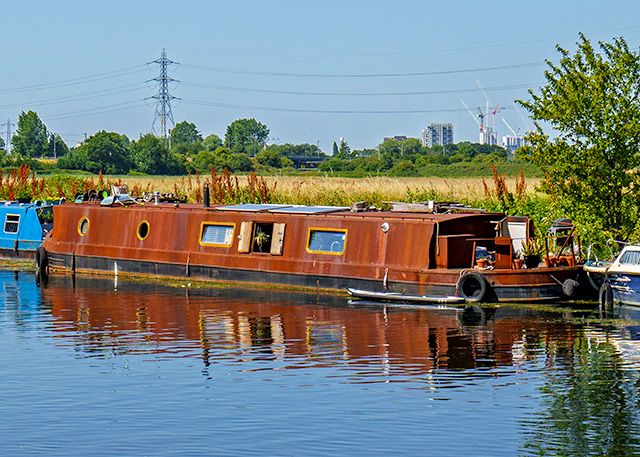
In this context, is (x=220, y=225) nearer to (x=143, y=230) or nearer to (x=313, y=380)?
(x=143, y=230)

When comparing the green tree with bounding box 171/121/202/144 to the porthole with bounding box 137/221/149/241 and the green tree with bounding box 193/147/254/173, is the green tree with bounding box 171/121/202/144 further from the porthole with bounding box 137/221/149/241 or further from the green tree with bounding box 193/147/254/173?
the porthole with bounding box 137/221/149/241

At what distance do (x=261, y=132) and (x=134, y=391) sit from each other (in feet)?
467

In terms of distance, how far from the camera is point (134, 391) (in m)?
20.6

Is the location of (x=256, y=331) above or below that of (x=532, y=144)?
below

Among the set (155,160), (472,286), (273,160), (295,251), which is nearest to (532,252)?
(472,286)

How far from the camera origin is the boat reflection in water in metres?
23.8

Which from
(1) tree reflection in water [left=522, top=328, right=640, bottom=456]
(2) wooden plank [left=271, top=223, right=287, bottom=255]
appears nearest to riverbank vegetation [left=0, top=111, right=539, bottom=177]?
(2) wooden plank [left=271, top=223, right=287, bottom=255]

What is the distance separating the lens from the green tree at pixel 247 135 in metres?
153

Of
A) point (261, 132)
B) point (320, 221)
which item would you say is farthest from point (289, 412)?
point (261, 132)

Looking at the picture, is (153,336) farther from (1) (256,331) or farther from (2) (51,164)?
(2) (51,164)

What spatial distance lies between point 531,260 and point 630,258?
257 cm

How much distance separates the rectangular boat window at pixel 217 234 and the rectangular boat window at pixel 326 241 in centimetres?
282

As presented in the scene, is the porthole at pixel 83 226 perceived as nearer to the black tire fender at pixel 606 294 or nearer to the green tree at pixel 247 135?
the black tire fender at pixel 606 294

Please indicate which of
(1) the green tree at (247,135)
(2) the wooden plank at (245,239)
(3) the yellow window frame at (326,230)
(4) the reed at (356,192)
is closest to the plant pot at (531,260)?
(3) the yellow window frame at (326,230)
